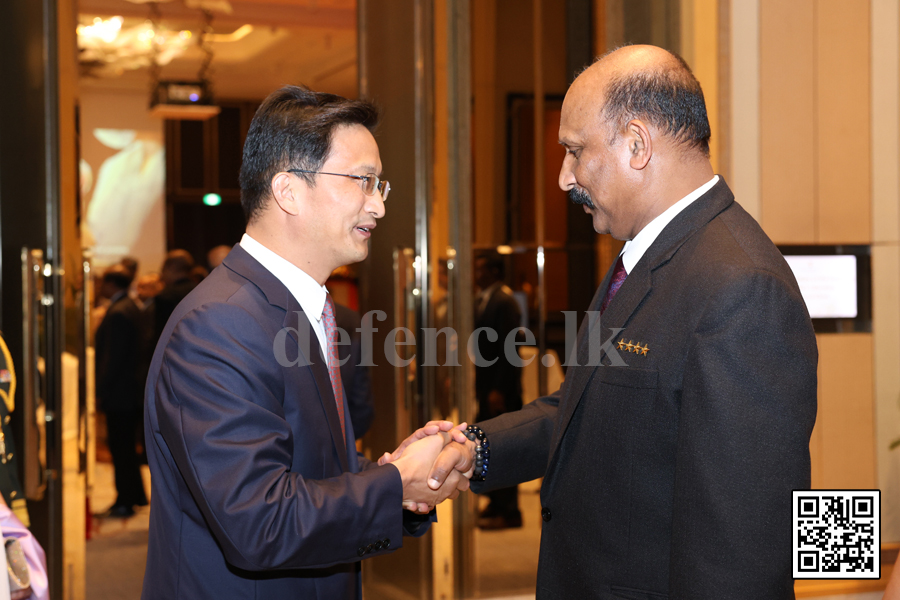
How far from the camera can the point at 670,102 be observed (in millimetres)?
1738

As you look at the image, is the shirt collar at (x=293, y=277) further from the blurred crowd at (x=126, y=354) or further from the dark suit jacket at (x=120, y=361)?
the dark suit jacket at (x=120, y=361)

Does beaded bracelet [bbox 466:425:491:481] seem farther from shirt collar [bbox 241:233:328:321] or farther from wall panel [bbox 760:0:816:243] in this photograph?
wall panel [bbox 760:0:816:243]

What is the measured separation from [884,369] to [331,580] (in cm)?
345

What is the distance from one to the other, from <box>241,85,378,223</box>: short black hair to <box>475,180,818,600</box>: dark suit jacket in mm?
808

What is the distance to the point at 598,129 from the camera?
183 centimetres

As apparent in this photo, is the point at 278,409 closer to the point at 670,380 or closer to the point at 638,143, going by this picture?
the point at 670,380

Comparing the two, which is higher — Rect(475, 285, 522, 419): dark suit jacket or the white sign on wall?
the white sign on wall

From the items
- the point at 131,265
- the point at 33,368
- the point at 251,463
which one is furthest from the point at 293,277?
the point at 131,265

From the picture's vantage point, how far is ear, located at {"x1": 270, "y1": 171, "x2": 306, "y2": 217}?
1880mm

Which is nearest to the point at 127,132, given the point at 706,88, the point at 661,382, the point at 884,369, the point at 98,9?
the point at 98,9

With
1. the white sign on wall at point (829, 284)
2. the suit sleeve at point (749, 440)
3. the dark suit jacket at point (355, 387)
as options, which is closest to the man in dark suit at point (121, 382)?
the dark suit jacket at point (355, 387)

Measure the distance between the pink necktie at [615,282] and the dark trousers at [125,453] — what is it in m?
3.44

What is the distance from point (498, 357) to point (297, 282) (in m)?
2.66

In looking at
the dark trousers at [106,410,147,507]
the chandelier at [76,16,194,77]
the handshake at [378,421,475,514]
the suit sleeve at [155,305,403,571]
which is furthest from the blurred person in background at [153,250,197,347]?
the suit sleeve at [155,305,403,571]
